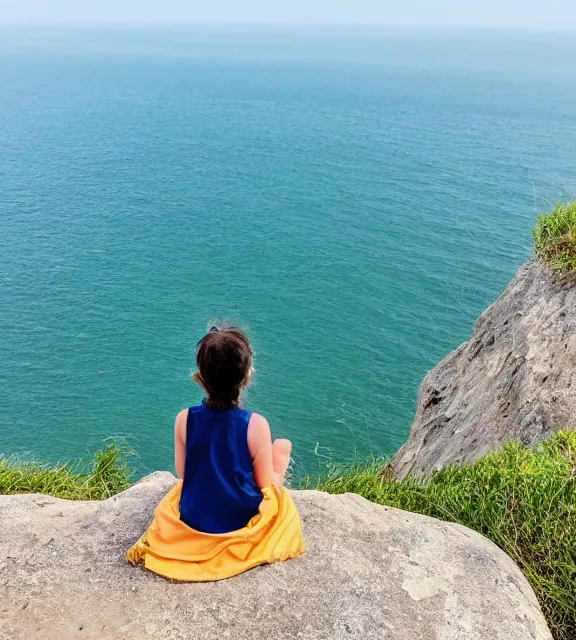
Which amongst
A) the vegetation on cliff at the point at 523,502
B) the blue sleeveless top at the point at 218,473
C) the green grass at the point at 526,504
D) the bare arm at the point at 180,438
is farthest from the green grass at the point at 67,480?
the blue sleeveless top at the point at 218,473

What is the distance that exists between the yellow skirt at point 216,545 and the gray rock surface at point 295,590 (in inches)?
4.6

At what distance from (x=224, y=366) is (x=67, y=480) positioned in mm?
6519

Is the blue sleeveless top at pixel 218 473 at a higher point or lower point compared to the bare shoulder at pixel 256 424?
lower

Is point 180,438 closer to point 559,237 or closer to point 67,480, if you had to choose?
point 67,480

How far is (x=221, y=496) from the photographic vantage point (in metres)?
5.68

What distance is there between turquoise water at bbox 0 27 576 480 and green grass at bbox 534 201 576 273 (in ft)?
52.7

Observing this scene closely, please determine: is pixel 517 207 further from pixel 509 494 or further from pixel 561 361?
pixel 509 494

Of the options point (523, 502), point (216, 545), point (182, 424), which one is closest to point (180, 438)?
point (182, 424)

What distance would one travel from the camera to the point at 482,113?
87562 mm

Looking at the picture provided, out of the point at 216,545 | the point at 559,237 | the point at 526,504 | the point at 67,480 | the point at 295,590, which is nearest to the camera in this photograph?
the point at 295,590

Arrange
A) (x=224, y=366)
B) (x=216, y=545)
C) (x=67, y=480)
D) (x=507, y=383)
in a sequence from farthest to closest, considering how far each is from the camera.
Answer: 1. (x=507, y=383)
2. (x=67, y=480)
3. (x=216, y=545)
4. (x=224, y=366)

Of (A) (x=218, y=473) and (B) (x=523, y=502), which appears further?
(B) (x=523, y=502)

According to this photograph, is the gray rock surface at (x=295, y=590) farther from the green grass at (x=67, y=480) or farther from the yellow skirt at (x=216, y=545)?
the green grass at (x=67, y=480)

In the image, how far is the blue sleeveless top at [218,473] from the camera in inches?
219
